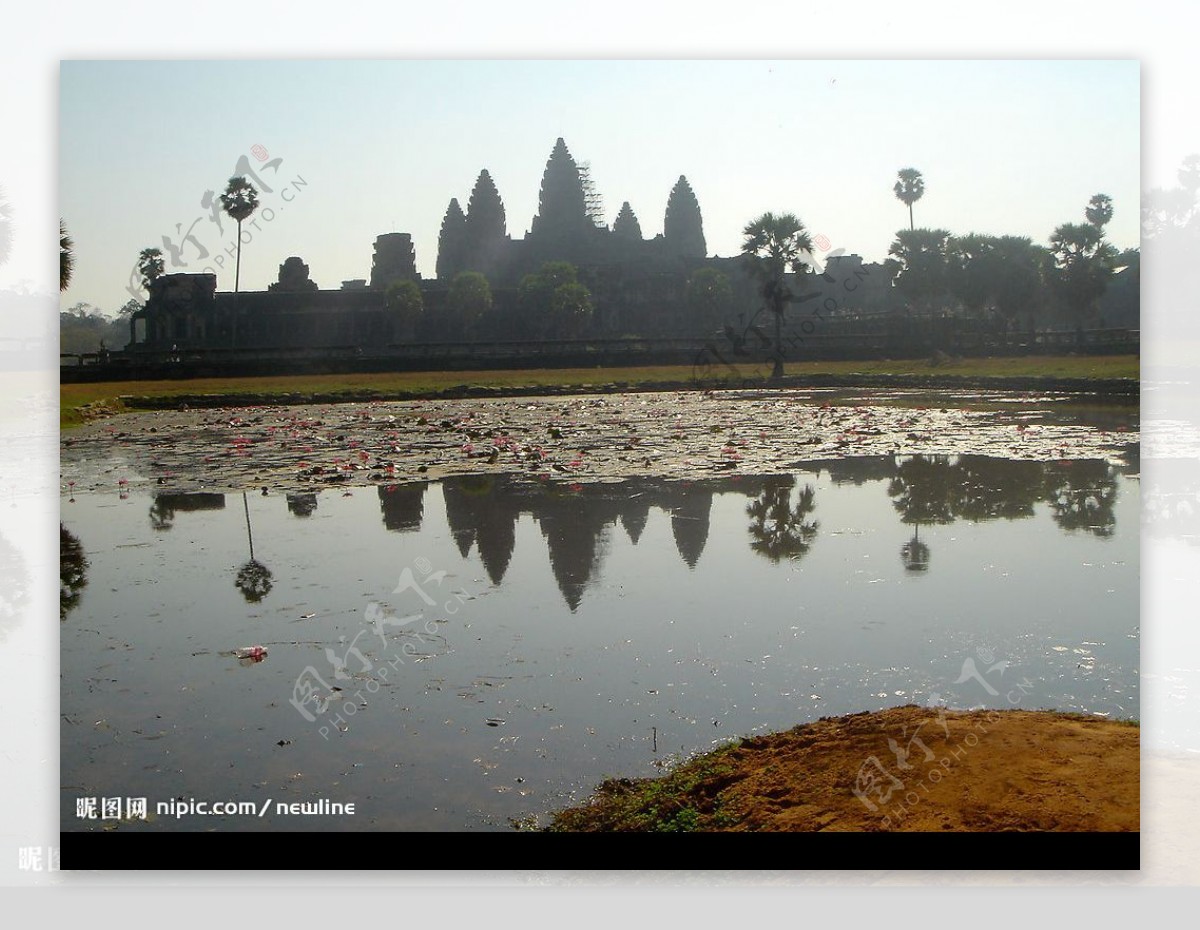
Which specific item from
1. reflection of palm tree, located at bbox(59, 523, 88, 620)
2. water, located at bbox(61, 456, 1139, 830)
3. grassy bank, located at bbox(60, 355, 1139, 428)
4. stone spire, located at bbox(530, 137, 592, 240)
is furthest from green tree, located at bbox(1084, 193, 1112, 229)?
stone spire, located at bbox(530, 137, 592, 240)

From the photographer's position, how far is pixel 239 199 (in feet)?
21.3

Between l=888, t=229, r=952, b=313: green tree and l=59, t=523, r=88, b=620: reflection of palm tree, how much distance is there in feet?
68.0

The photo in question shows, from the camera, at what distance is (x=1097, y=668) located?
4.80 metres

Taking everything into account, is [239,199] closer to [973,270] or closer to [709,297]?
[973,270]

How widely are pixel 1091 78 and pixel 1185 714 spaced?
260 centimetres

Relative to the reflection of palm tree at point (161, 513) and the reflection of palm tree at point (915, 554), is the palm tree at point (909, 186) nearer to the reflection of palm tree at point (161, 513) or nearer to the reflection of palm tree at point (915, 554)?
the reflection of palm tree at point (915, 554)

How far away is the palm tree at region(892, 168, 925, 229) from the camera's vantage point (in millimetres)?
6309

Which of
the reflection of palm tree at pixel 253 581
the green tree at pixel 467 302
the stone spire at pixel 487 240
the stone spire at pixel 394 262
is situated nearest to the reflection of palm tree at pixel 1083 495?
the reflection of palm tree at pixel 253 581

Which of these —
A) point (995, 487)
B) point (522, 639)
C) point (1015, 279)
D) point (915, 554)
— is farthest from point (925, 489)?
point (1015, 279)

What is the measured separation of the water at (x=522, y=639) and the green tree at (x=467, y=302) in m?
24.4

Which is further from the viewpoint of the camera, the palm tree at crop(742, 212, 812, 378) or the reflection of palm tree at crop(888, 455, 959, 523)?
the palm tree at crop(742, 212, 812, 378)

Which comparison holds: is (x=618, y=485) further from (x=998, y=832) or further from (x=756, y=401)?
(x=756, y=401)

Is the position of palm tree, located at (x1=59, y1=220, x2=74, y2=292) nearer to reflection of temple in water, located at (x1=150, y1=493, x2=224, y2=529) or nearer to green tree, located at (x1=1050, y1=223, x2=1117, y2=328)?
reflection of temple in water, located at (x1=150, y1=493, x2=224, y2=529)

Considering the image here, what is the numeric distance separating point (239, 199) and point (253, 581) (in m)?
2.18
